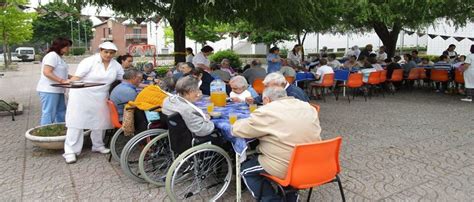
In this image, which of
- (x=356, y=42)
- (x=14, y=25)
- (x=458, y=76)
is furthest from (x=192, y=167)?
(x=356, y=42)

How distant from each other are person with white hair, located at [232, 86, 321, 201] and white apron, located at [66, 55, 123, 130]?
252 centimetres

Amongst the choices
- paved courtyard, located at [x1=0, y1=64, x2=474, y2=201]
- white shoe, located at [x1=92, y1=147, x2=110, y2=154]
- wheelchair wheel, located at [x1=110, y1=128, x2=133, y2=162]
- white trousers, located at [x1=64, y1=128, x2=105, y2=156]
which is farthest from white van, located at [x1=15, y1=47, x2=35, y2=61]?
white trousers, located at [x1=64, y1=128, x2=105, y2=156]

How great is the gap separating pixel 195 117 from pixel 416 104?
7.57 metres

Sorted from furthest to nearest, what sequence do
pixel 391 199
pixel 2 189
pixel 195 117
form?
pixel 2 189
pixel 391 199
pixel 195 117

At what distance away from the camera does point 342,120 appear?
25.1ft

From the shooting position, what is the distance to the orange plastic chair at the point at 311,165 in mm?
2819

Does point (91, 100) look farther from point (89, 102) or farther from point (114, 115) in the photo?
point (114, 115)

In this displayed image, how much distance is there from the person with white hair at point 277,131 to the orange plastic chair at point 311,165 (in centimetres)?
12

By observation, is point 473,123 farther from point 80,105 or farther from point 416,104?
point 80,105

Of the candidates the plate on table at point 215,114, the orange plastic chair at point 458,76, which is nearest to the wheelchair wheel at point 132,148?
the plate on table at point 215,114

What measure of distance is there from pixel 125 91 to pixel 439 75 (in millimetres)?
9261

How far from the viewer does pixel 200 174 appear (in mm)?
3754

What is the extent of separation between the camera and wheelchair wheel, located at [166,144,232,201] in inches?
134

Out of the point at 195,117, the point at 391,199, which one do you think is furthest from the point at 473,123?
the point at 195,117
